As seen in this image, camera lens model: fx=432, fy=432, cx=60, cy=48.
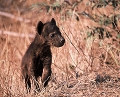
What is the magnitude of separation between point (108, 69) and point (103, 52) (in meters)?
0.86

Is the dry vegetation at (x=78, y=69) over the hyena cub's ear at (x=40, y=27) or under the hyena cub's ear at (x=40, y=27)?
under

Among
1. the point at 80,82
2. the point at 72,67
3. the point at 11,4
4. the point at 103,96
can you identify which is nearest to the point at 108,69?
the point at 72,67

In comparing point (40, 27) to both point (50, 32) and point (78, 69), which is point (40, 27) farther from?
point (78, 69)

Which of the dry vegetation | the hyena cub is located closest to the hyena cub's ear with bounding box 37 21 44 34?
the hyena cub

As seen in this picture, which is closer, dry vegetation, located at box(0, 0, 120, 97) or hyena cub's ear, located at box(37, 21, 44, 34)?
dry vegetation, located at box(0, 0, 120, 97)

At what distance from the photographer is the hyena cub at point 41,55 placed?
7.57 metres

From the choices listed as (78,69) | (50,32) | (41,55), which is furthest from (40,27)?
(78,69)

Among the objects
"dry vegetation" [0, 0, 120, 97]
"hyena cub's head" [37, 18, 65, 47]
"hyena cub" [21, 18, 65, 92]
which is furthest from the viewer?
"hyena cub" [21, 18, 65, 92]

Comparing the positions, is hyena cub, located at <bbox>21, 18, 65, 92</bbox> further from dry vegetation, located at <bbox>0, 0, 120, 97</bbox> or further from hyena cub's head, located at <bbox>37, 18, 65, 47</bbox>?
dry vegetation, located at <bbox>0, 0, 120, 97</bbox>

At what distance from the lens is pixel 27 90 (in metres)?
6.95

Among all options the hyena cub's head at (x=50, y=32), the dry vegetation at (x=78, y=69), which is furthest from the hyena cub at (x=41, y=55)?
the dry vegetation at (x=78, y=69)

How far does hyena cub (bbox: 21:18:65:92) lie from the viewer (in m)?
7.57

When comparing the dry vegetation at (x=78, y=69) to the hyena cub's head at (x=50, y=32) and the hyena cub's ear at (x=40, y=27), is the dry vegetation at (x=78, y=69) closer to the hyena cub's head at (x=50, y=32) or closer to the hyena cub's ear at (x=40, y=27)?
the hyena cub's head at (x=50, y=32)

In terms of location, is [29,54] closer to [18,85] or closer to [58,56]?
[18,85]
